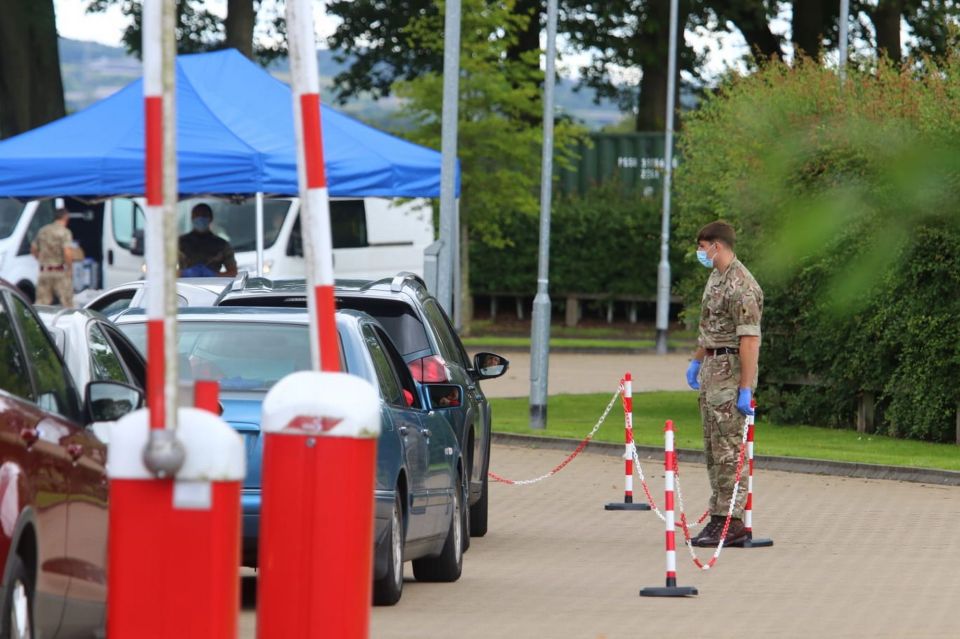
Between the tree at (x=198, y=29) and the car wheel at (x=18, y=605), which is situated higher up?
the tree at (x=198, y=29)

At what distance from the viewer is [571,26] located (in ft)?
156

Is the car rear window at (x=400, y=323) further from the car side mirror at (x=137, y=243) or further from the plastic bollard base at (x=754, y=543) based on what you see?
the car side mirror at (x=137, y=243)

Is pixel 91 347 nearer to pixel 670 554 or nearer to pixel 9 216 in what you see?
pixel 670 554

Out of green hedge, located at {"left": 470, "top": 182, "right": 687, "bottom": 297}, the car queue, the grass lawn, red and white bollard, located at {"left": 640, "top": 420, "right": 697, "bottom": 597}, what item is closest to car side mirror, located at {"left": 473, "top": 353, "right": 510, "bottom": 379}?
the car queue

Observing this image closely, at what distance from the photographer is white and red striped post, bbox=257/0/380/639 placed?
489 cm

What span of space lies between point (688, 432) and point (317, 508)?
16.3 meters

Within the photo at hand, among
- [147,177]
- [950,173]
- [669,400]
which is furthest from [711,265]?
[669,400]

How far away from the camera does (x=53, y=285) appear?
30859 millimetres

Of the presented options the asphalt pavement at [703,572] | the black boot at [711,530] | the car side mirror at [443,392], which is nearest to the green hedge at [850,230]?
the asphalt pavement at [703,572]

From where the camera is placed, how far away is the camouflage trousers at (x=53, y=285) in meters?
30.8

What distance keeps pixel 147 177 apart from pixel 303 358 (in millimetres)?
5283

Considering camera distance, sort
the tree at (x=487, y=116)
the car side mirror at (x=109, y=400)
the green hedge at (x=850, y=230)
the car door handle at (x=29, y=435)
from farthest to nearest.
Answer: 1. the tree at (x=487, y=116)
2. the green hedge at (x=850, y=230)
3. the car side mirror at (x=109, y=400)
4. the car door handle at (x=29, y=435)

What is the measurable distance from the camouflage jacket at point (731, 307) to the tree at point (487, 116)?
26.5 meters

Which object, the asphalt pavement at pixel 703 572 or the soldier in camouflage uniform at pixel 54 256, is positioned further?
the soldier in camouflage uniform at pixel 54 256
